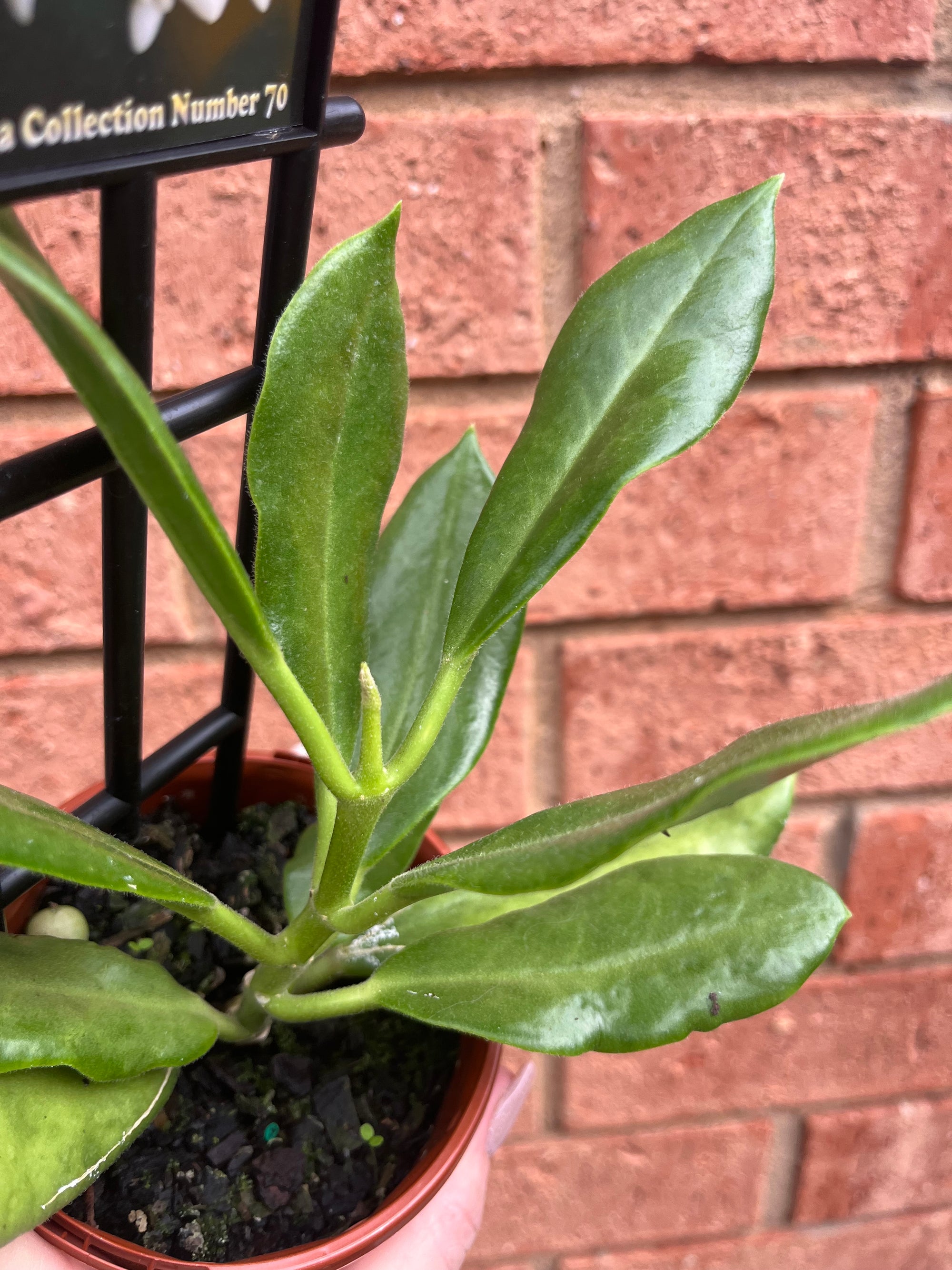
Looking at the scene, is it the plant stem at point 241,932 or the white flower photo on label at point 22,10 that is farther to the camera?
the plant stem at point 241,932

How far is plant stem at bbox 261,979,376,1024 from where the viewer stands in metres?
0.35

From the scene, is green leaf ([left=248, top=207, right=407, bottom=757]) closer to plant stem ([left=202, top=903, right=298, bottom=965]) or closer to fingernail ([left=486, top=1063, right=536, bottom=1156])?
plant stem ([left=202, top=903, right=298, bottom=965])

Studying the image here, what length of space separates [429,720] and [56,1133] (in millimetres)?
166

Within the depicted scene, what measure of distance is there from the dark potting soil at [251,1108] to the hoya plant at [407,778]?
0.21ft

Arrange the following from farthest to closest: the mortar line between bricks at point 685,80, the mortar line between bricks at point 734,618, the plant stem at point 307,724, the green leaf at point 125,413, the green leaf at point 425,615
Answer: the mortar line between bricks at point 734,618 → the mortar line between bricks at point 685,80 → the green leaf at point 425,615 → the plant stem at point 307,724 → the green leaf at point 125,413

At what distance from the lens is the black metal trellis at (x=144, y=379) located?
0.25 metres

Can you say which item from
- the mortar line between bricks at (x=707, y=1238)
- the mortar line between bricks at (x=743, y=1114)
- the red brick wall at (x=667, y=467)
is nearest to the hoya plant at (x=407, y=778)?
the red brick wall at (x=667, y=467)

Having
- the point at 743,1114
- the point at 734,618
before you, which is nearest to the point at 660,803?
the point at 734,618

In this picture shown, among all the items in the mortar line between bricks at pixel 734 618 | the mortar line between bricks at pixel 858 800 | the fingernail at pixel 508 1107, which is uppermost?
the mortar line between bricks at pixel 734 618

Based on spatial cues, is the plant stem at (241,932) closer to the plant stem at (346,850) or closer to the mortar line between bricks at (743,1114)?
the plant stem at (346,850)

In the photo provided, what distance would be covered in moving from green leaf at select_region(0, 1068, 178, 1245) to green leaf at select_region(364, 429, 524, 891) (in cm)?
12

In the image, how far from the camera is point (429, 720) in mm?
341

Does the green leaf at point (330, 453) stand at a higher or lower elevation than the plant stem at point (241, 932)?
higher

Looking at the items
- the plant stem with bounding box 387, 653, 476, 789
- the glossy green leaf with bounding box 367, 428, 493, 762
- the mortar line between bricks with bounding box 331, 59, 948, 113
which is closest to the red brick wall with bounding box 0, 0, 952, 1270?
the mortar line between bricks with bounding box 331, 59, 948, 113
